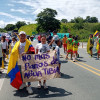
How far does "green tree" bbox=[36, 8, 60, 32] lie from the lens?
7750 cm

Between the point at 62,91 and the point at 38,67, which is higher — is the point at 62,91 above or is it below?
below

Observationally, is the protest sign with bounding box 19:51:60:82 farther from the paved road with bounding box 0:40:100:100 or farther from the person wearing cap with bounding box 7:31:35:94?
the paved road with bounding box 0:40:100:100

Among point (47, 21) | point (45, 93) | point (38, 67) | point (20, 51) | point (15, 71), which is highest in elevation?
point (47, 21)

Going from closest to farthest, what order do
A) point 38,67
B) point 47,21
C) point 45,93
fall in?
point 45,93 → point 38,67 → point 47,21

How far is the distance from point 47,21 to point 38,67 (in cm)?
7340

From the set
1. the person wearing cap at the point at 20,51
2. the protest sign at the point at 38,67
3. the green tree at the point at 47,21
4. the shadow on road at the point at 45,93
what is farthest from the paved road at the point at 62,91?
the green tree at the point at 47,21

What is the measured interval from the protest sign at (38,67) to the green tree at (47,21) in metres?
72.0

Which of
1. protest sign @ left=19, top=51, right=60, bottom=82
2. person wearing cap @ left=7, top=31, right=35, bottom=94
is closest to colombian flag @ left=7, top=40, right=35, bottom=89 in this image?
person wearing cap @ left=7, top=31, right=35, bottom=94

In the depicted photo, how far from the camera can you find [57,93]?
5242mm

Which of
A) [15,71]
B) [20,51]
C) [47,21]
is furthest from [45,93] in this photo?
[47,21]

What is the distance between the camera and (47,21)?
77625 millimetres

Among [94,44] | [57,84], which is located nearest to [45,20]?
[94,44]

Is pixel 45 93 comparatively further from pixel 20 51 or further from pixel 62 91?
pixel 20 51

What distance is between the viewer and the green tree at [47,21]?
254ft
